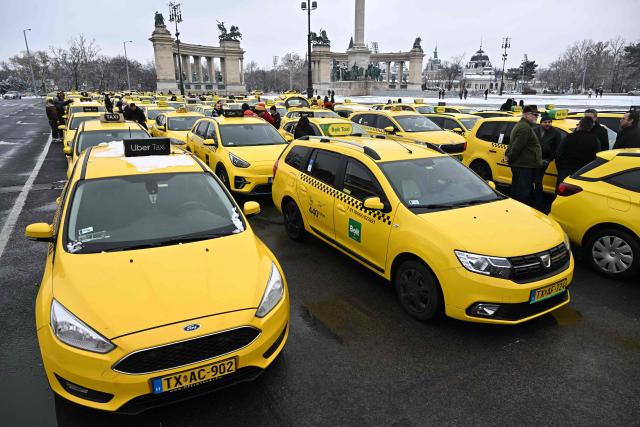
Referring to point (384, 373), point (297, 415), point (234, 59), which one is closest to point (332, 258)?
point (384, 373)

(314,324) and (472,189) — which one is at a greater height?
(472,189)

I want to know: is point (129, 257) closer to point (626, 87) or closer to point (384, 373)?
point (384, 373)

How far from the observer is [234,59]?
78.6 meters

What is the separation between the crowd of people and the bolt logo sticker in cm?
375

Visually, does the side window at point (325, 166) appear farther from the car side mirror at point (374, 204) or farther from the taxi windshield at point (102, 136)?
the taxi windshield at point (102, 136)

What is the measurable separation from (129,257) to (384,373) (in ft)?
7.66

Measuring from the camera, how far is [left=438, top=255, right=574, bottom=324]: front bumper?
150 inches

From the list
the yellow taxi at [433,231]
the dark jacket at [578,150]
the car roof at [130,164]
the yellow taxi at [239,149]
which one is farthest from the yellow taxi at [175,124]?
the dark jacket at [578,150]

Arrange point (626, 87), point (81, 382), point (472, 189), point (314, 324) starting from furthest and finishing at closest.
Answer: point (626, 87), point (472, 189), point (314, 324), point (81, 382)

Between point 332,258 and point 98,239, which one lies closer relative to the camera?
point 98,239

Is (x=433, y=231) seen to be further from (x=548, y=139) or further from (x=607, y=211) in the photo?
(x=548, y=139)

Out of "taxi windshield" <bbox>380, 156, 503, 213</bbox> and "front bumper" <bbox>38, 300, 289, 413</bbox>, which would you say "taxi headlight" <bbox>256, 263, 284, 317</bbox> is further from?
"taxi windshield" <bbox>380, 156, 503, 213</bbox>

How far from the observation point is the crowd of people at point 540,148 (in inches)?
281

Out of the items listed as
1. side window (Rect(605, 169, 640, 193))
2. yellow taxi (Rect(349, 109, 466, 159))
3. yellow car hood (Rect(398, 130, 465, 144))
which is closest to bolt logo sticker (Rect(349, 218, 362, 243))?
side window (Rect(605, 169, 640, 193))
